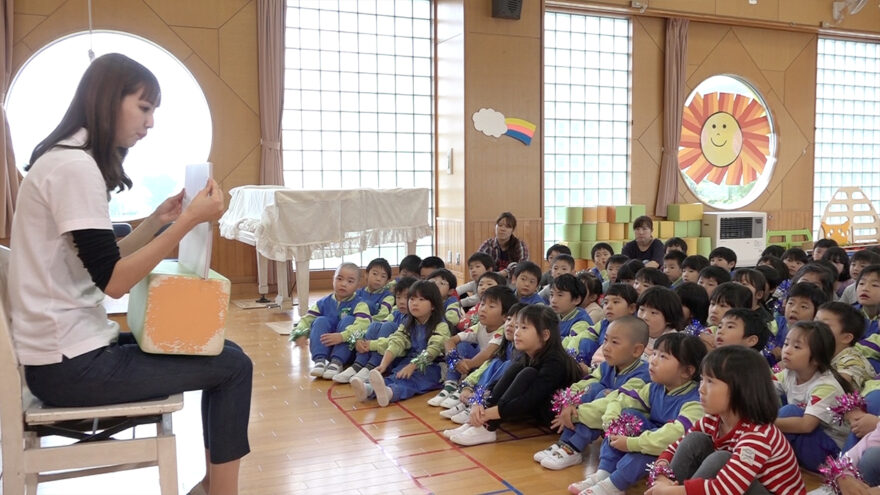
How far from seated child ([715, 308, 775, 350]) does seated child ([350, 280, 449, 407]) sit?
1521 mm

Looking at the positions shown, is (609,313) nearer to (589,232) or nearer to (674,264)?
(674,264)

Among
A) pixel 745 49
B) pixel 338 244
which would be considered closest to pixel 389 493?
pixel 338 244

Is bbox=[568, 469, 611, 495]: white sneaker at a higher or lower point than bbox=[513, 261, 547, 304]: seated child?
lower

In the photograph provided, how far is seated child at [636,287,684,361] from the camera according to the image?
3449 mm

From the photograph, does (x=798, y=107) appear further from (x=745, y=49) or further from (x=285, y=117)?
(x=285, y=117)

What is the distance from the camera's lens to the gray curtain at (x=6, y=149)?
21.7 ft

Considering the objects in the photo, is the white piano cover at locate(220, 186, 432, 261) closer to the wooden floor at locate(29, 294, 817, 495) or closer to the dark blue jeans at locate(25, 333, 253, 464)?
the wooden floor at locate(29, 294, 817, 495)

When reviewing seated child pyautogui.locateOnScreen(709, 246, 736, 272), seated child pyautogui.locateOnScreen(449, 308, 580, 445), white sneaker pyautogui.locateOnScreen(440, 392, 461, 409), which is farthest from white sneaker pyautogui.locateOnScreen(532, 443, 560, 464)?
seated child pyautogui.locateOnScreen(709, 246, 736, 272)

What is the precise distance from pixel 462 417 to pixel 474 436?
0.29 meters

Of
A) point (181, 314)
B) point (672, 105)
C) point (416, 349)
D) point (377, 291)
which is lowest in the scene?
point (416, 349)

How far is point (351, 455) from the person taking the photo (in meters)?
3.15

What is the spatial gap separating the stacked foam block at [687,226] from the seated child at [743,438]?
759 centimetres

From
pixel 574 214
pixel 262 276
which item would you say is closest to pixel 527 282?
pixel 262 276

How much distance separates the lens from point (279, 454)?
3.17 m
